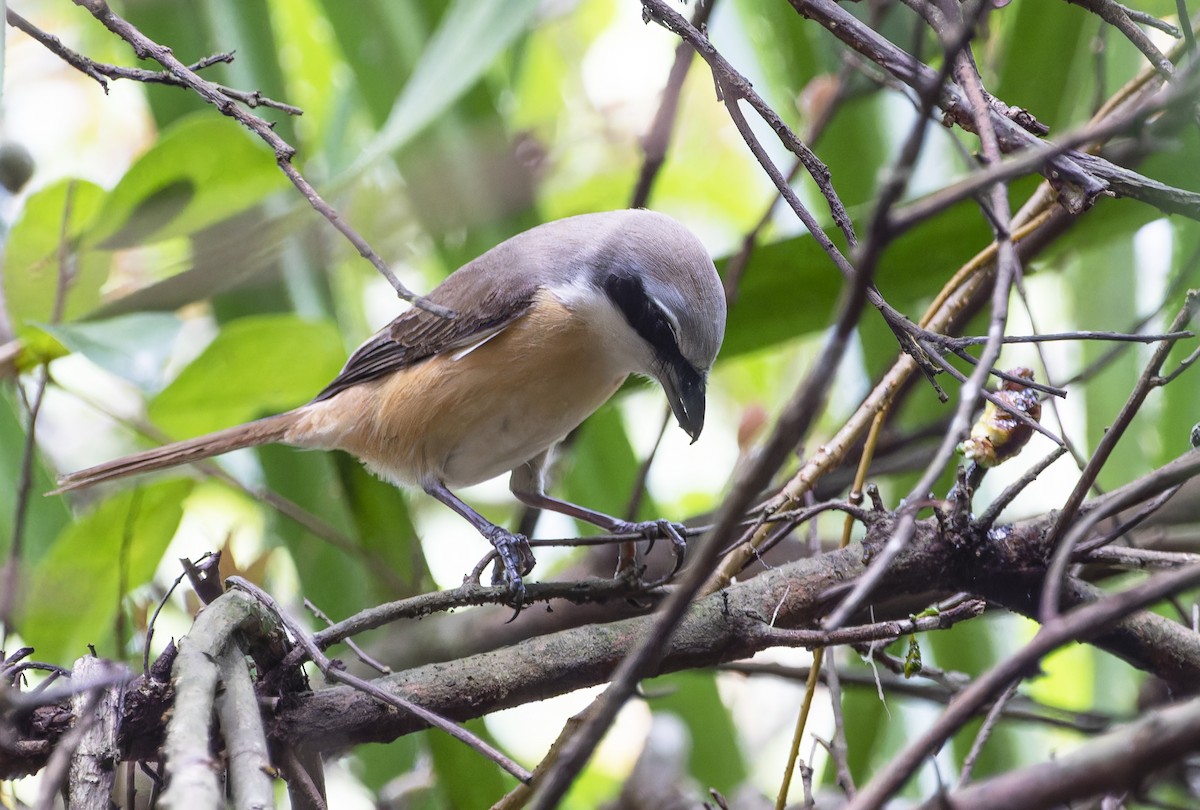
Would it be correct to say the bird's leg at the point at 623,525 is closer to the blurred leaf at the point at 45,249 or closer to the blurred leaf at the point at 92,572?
the blurred leaf at the point at 92,572

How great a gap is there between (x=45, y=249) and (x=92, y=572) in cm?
79

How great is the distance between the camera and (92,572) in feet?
7.41

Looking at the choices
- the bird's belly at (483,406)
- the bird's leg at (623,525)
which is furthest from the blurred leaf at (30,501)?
the bird's leg at (623,525)

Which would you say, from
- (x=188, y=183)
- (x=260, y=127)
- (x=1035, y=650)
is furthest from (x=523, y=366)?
(x=1035, y=650)

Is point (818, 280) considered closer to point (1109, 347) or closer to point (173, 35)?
point (1109, 347)

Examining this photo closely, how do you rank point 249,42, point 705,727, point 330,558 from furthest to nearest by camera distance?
1. point 249,42
2. point 705,727
3. point 330,558

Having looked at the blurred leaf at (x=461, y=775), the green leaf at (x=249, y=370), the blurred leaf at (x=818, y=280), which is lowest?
the blurred leaf at (x=461, y=775)

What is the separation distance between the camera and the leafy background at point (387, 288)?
239 centimetres

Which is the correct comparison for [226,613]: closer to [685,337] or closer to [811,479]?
[811,479]

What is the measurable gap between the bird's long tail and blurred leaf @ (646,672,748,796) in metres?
1.36

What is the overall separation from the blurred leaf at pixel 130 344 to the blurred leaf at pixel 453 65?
27.1 inches

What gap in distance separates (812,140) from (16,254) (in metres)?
2.03

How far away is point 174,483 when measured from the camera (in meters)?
2.43

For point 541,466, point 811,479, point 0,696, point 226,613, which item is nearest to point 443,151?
point 541,466
